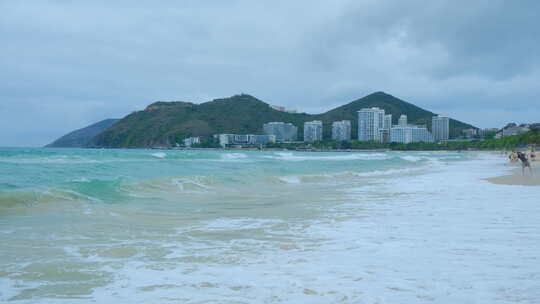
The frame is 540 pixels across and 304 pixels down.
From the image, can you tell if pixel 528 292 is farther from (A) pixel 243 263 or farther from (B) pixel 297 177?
(B) pixel 297 177

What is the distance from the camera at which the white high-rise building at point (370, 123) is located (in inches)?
6166

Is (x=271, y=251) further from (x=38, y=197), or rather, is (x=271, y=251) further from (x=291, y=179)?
(x=291, y=179)

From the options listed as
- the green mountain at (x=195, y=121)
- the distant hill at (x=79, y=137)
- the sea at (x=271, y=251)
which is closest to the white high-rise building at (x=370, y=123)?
the green mountain at (x=195, y=121)

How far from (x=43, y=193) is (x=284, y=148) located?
437ft

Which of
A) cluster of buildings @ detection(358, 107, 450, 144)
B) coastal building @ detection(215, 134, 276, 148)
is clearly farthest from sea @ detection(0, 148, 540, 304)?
cluster of buildings @ detection(358, 107, 450, 144)

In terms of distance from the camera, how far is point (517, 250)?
4.50 meters

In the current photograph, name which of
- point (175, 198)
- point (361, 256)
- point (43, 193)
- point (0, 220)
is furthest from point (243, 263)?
point (43, 193)

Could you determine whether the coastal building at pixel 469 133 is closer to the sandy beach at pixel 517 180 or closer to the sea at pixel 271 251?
the sandy beach at pixel 517 180

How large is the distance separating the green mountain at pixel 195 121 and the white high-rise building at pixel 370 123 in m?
4.50

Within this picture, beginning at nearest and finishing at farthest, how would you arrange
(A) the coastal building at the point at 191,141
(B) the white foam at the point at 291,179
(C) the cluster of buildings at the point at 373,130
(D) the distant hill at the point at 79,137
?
(B) the white foam at the point at 291,179
(A) the coastal building at the point at 191,141
(C) the cluster of buildings at the point at 373,130
(D) the distant hill at the point at 79,137

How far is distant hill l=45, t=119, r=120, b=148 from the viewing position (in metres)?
164

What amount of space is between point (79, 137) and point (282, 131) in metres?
84.3

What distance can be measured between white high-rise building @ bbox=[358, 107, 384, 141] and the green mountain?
4498 millimetres

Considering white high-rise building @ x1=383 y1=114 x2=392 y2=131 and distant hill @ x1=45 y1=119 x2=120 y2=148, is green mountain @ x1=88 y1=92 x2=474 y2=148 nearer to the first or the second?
white high-rise building @ x1=383 y1=114 x2=392 y2=131
